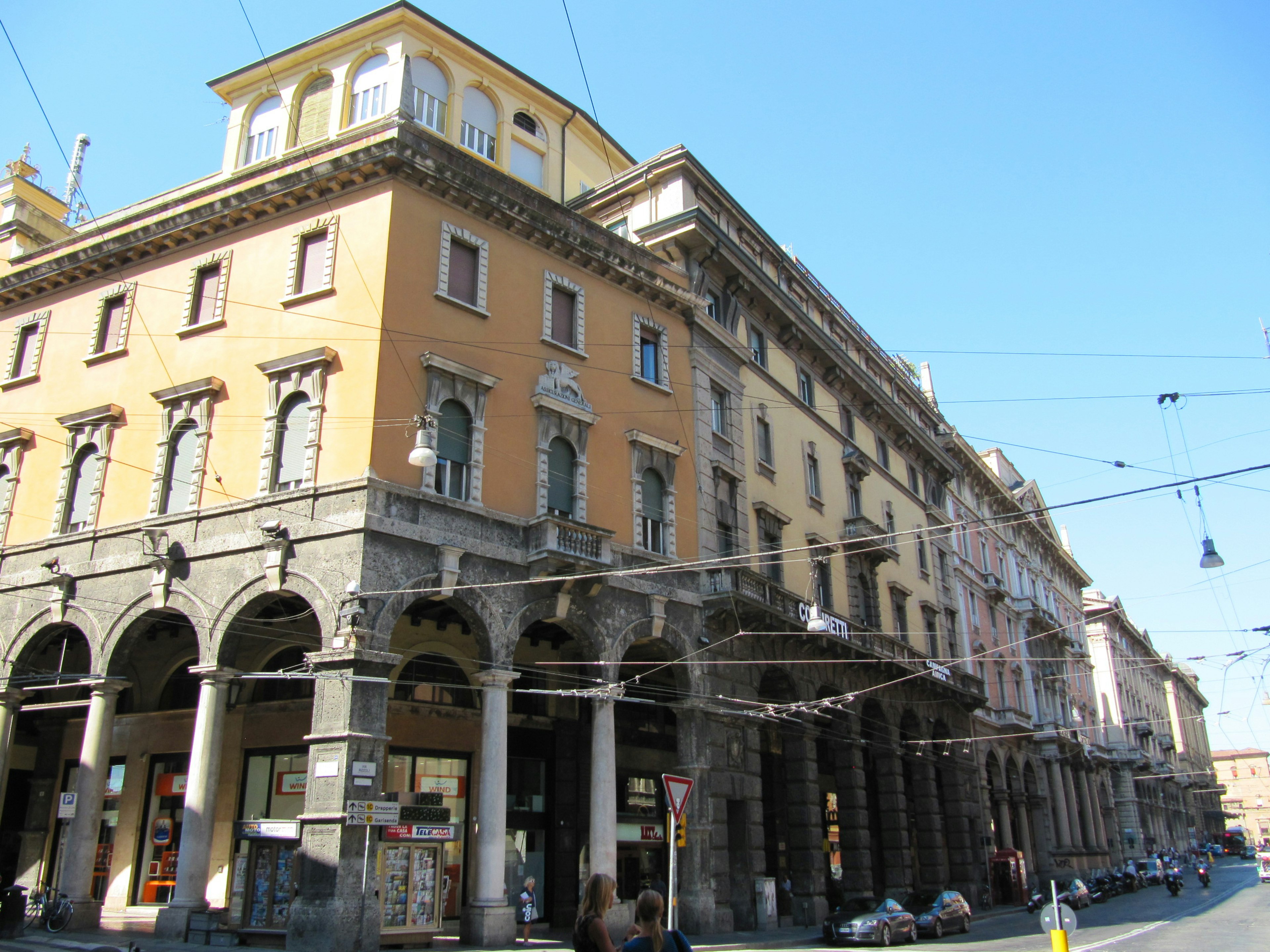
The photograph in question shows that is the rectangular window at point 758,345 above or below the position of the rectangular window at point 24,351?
above

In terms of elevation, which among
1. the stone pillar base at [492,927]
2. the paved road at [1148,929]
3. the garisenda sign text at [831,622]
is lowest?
the paved road at [1148,929]

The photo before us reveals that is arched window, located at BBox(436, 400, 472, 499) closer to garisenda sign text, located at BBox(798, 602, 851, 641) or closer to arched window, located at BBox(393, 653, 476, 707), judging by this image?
arched window, located at BBox(393, 653, 476, 707)

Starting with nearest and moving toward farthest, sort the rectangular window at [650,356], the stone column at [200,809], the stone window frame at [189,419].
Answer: the stone column at [200,809], the stone window frame at [189,419], the rectangular window at [650,356]

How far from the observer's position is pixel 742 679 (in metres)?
25.8

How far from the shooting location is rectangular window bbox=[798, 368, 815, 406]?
34969mm

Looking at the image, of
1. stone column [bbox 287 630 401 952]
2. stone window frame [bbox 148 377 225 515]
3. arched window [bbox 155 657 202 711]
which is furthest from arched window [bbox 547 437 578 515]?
arched window [bbox 155 657 202 711]

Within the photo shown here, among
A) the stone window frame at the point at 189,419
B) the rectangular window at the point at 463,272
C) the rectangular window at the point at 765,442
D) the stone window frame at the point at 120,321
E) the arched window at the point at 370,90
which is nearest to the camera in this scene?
the stone window frame at the point at 189,419

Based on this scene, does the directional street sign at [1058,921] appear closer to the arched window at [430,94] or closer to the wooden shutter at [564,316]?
the wooden shutter at [564,316]

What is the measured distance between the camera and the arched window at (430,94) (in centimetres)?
2725

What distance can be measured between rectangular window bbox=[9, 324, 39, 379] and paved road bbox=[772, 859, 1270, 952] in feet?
78.0

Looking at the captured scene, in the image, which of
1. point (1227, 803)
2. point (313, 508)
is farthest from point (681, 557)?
point (1227, 803)

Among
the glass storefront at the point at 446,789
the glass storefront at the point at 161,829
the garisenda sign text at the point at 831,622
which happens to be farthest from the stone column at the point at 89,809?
the garisenda sign text at the point at 831,622

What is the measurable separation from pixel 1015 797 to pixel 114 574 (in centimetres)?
4199

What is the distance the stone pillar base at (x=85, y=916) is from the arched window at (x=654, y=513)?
1390cm
